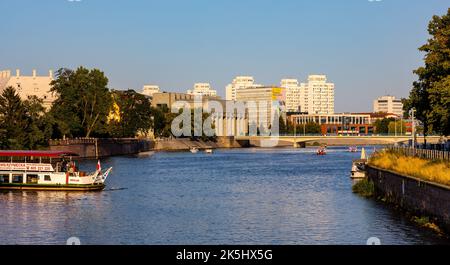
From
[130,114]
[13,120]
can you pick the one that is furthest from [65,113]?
[130,114]

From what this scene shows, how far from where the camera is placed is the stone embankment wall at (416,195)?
123 feet

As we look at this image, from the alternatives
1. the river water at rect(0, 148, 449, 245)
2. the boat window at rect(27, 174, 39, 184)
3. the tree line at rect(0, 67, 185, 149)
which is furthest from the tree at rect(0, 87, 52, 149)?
the boat window at rect(27, 174, 39, 184)

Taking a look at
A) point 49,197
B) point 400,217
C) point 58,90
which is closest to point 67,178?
point 49,197

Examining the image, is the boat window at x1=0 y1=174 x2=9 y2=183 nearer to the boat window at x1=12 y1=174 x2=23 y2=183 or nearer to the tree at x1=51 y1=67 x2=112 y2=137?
the boat window at x1=12 y1=174 x2=23 y2=183

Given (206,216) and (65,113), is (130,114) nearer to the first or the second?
(65,113)

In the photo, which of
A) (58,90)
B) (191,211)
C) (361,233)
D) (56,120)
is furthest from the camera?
(58,90)

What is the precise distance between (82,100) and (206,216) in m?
108

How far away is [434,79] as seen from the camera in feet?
208

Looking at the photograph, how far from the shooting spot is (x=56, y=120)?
145375 mm

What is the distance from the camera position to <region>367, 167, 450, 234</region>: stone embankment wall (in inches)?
1479

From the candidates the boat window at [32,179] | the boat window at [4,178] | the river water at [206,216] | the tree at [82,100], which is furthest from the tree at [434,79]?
the tree at [82,100]

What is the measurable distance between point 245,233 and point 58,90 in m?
119

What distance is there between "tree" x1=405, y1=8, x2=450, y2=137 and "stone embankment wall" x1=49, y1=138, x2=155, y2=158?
82.4m

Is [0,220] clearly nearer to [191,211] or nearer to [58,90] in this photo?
[191,211]
